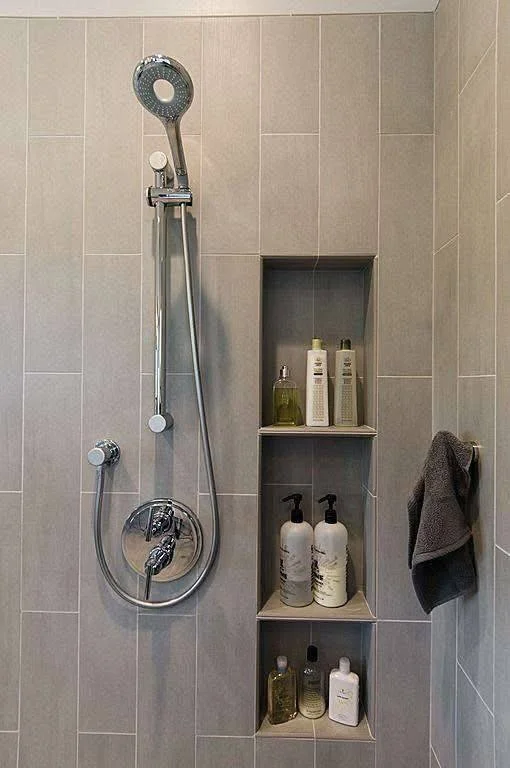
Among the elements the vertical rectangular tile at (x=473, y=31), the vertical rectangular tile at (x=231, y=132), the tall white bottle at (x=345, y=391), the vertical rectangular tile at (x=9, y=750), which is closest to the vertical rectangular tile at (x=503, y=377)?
the vertical rectangular tile at (x=473, y=31)

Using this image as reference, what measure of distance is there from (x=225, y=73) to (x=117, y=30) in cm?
29

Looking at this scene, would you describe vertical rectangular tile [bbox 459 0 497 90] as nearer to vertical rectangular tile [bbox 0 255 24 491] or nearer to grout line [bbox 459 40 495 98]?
grout line [bbox 459 40 495 98]

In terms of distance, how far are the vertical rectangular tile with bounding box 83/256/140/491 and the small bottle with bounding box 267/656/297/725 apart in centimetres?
61

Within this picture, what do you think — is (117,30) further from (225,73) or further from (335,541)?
(335,541)

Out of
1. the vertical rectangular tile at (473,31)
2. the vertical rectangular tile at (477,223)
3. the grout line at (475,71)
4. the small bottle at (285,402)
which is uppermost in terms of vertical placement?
the vertical rectangular tile at (473,31)

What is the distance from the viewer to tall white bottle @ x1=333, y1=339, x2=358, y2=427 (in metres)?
1.24

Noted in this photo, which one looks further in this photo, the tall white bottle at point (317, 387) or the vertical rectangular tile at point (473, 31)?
the tall white bottle at point (317, 387)

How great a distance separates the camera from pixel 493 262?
33.0 inches

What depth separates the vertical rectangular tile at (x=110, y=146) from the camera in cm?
120

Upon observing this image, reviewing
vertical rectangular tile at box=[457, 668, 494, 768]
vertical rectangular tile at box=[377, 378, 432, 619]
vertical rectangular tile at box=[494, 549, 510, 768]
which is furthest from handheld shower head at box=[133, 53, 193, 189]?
vertical rectangular tile at box=[457, 668, 494, 768]

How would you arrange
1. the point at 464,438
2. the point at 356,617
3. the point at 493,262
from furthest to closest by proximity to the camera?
the point at 356,617 → the point at 464,438 → the point at 493,262

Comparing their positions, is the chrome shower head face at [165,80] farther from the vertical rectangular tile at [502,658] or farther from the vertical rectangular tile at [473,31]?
the vertical rectangular tile at [502,658]

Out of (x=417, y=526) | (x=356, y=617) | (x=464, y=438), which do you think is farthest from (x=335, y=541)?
(x=464, y=438)

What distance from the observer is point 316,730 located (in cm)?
118
